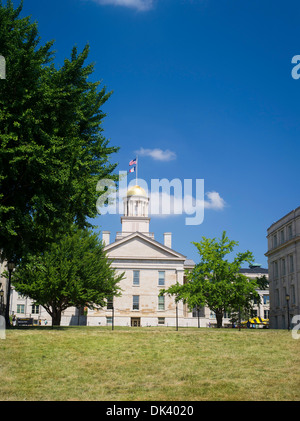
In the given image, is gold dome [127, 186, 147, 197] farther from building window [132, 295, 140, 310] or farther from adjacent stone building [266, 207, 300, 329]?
adjacent stone building [266, 207, 300, 329]

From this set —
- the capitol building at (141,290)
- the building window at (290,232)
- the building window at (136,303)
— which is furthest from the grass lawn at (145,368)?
the building window at (136,303)

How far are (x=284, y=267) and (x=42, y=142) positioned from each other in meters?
52.9

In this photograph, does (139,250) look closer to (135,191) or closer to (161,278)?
(161,278)

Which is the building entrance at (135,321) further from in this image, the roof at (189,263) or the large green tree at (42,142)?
the large green tree at (42,142)

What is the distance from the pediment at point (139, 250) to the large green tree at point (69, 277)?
2792 centimetres

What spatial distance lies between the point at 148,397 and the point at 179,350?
6.34m

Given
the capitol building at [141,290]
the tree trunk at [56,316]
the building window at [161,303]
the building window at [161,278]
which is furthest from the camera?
the building window at [161,278]

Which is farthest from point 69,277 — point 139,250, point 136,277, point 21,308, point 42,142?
point 21,308

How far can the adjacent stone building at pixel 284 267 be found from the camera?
59.7 meters

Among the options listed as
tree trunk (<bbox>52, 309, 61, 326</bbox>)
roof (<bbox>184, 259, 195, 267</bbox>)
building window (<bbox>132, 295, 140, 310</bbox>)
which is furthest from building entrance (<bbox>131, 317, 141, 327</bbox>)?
tree trunk (<bbox>52, 309, 61, 326</bbox>)

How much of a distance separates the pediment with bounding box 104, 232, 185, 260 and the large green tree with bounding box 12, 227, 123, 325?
27.9 metres

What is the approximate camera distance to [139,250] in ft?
244

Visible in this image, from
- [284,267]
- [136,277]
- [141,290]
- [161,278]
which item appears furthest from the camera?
[161,278]

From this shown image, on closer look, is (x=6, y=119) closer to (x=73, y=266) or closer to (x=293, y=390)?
(x=293, y=390)
